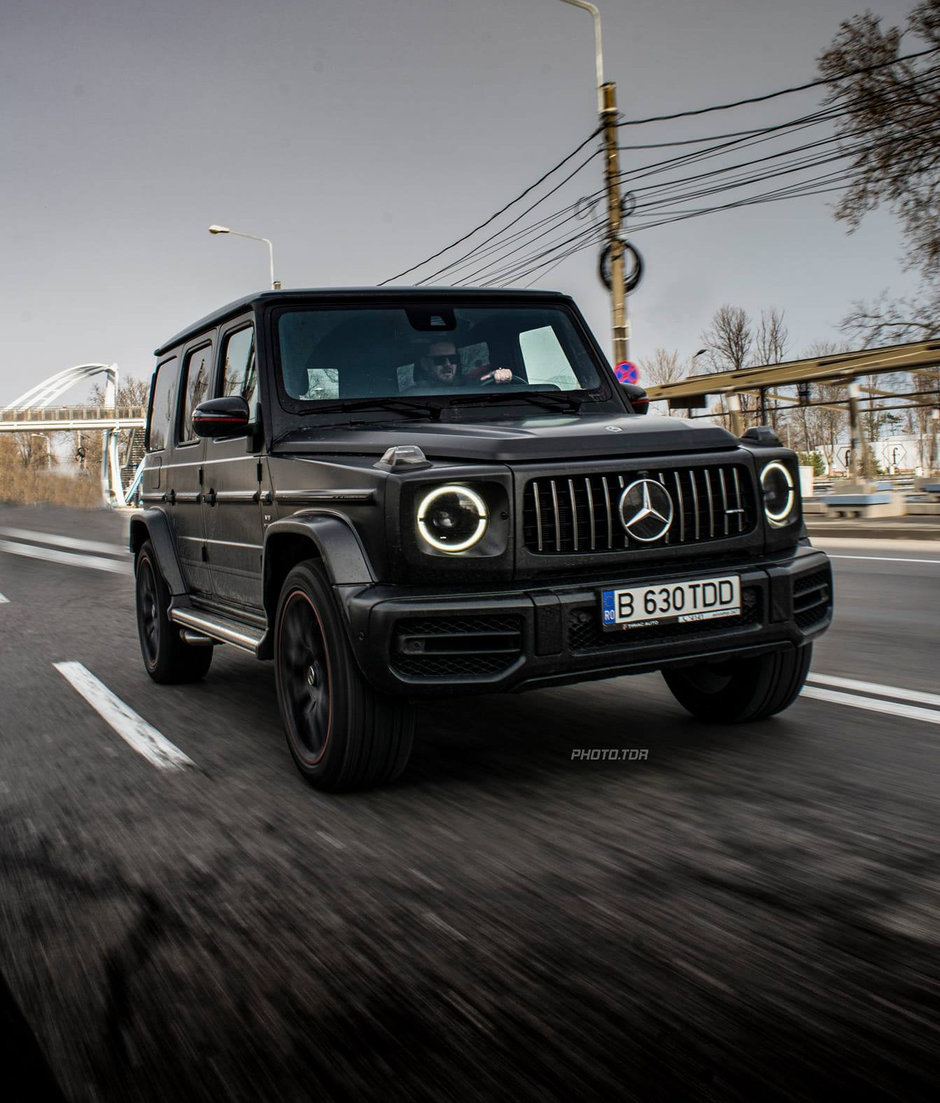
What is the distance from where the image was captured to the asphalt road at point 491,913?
6.70ft

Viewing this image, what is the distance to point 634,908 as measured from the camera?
2.72 metres

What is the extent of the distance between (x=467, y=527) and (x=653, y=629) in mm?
705

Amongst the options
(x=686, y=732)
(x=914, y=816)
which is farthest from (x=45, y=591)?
(x=914, y=816)

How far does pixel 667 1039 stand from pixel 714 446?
2.27 meters

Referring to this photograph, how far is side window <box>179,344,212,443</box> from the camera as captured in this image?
218 inches

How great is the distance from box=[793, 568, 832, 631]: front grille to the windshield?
1.42 metres

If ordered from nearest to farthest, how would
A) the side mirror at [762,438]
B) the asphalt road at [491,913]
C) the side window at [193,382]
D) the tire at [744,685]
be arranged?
the asphalt road at [491,913], the side mirror at [762,438], the tire at [744,685], the side window at [193,382]

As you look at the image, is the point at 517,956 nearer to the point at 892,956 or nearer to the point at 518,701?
the point at 892,956

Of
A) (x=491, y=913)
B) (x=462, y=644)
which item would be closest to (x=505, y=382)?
(x=462, y=644)

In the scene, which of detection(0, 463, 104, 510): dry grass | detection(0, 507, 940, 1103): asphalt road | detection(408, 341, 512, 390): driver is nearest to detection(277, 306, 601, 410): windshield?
detection(408, 341, 512, 390): driver

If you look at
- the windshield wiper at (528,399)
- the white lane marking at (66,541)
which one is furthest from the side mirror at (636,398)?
the white lane marking at (66,541)

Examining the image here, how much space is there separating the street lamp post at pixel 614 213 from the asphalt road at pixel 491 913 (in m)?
14.8

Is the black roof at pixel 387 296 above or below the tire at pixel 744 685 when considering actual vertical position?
above

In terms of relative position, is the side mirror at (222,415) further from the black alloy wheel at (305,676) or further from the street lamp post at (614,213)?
the street lamp post at (614,213)
